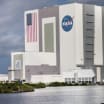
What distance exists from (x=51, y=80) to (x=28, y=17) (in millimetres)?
21351

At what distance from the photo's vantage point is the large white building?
129m

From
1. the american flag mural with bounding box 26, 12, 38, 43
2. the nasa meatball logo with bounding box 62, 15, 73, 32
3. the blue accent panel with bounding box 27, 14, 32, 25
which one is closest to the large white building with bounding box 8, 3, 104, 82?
the nasa meatball logo with bounding box 62, 15, 73, 32

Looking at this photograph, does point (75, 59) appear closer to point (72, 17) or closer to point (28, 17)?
point (72, 17)

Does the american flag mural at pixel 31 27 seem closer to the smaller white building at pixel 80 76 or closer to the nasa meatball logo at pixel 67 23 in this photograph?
the nasa meatball logo at pixel 67 23

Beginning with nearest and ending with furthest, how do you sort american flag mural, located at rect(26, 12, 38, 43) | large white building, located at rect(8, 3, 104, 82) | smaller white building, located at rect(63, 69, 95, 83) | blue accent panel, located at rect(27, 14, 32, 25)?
1. large white building, located at rect(8, 3, 104, 82)
2. smaller white building, located at rect(63, 69, 95, 83)
3. american flag mural, located at rect(26, 12, 38, 43)
4. blue accent panel, located at rect(27, 14, 32, 25)

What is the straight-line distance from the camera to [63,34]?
131125 millimetres

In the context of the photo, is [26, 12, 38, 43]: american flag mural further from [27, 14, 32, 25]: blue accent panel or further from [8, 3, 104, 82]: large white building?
[8, 3, 104, 82]: large white building

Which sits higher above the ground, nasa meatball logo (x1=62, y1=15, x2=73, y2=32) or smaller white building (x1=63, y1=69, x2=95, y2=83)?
nasa meatball logo (x1=62, y1=15, x2=73, y2=32)

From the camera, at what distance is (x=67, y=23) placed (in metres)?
133

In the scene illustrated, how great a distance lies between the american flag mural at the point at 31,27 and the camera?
461ft

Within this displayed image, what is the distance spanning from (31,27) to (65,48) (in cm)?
1669

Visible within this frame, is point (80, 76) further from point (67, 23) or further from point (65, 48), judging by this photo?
point (67, 23)

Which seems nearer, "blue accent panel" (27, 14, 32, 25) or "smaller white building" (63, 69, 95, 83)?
"smaller white building" (63, 69, 95, 83)

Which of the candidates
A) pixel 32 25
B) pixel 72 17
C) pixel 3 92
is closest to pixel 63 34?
pixel 72 17
